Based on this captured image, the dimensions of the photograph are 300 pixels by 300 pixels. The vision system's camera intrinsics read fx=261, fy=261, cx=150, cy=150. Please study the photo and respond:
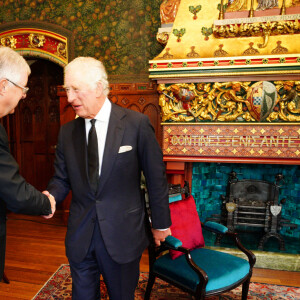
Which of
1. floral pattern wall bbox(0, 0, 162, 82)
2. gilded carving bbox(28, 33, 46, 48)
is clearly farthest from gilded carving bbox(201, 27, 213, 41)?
gilded carving bbox(28, 33, 46, 48)

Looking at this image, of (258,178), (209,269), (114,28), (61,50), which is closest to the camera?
(209,269)

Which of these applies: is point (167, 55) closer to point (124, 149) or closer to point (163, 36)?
point (163, 36)

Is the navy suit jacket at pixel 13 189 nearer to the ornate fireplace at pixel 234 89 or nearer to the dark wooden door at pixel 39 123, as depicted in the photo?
A: the ornate fireplace at pixel 234 89

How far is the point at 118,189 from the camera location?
1.58m

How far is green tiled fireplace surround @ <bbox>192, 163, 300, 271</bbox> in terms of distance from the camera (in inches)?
128

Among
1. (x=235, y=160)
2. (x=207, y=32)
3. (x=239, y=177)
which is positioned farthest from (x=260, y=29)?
(x=239, y=177)

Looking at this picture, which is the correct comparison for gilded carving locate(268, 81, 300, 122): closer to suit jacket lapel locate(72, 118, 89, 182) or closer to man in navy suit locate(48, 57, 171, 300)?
man in navy suit locate(48, 57, 171, 300)

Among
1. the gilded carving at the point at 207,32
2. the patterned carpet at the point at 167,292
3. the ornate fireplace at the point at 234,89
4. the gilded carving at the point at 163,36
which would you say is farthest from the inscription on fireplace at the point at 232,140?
the patterned carpet at the point at 167,292

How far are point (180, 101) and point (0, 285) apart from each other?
110 inches

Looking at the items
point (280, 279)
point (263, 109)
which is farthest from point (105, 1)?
point (280, 279)

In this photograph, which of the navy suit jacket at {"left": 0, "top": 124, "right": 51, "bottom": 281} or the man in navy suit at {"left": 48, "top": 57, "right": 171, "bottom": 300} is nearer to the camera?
the navy suit jacket at {"left": 0, "top": 124, "right": 51, "bottom": 281}

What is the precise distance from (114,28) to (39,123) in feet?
8.74

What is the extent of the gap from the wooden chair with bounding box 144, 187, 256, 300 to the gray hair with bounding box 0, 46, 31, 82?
1540 millimetres

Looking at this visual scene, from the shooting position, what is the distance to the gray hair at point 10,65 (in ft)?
4.27
